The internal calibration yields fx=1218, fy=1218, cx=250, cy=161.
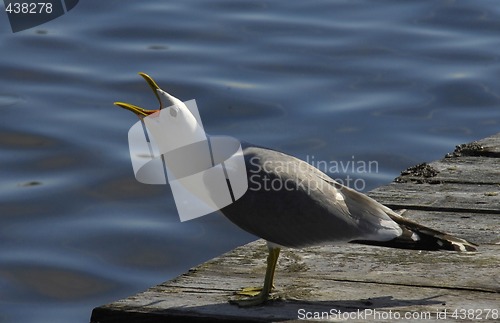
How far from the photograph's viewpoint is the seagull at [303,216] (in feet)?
15.6

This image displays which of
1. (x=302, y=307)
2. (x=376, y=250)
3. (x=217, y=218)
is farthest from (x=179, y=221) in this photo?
(x=302, y=307)

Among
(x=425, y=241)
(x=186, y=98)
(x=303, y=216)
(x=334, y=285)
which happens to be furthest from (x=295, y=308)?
(x=186, y=98)

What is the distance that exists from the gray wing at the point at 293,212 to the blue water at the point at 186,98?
113 inches

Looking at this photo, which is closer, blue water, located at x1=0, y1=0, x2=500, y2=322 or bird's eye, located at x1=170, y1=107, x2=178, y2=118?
bird's eye, located at x1=170, y1=107, x2=178, y2=118

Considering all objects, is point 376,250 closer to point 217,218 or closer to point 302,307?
point 302,307

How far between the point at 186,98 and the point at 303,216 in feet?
17.6

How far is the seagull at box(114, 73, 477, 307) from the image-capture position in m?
4.77

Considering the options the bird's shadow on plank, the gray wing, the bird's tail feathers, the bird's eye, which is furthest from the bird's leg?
the bird's eye

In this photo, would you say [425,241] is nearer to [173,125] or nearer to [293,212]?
[293,212]

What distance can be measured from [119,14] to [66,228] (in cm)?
416

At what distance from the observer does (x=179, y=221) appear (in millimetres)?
8492

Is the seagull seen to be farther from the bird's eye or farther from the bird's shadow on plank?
the bird's shadow on plank

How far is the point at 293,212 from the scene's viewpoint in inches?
189

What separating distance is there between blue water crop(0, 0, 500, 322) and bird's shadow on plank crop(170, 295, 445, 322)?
3034 millimetres
